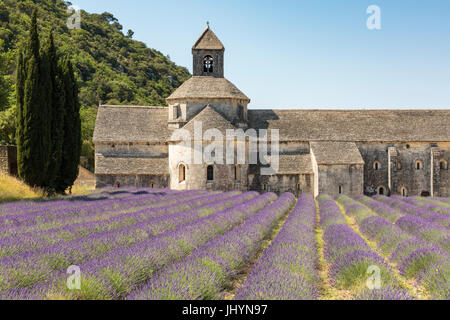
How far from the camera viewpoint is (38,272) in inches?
230

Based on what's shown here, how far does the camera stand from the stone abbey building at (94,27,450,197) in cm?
3000

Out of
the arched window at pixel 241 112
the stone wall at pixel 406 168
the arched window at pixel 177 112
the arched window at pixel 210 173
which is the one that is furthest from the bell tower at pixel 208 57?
the stone wall at pixel 406 168

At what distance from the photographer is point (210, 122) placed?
2920cm

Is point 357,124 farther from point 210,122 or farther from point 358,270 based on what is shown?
point 358,270

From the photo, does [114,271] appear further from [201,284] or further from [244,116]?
[244,116]

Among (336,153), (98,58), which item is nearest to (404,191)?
(336,153)

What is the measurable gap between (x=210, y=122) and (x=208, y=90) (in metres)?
4.63

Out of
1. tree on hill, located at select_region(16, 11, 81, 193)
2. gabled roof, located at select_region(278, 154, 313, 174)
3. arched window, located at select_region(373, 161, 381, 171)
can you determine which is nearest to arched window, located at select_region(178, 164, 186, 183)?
gabled roof, located at select_region(278, 154, 313, 174)

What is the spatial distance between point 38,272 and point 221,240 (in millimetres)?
4074

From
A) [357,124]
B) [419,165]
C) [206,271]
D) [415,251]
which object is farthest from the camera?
[357,124]

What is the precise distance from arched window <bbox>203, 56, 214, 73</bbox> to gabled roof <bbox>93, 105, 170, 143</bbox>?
477 centimetres

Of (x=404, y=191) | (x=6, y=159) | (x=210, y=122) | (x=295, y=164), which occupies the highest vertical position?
(x=210, y=122)

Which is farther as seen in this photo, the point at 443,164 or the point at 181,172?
the point at 443,164

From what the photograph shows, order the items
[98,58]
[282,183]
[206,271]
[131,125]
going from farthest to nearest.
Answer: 1. [98,58]
2. [131,125]
3. [282,183]
4. [206,271]
